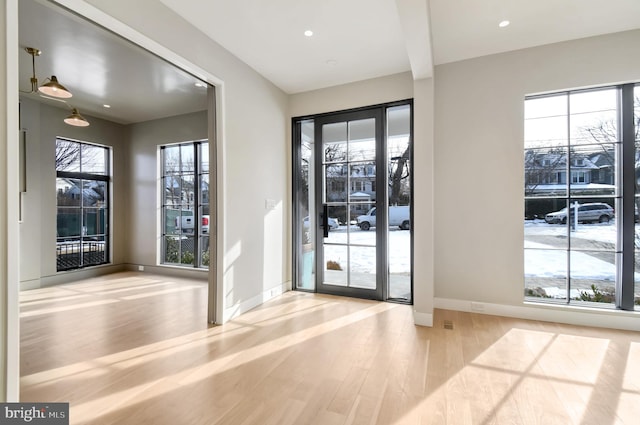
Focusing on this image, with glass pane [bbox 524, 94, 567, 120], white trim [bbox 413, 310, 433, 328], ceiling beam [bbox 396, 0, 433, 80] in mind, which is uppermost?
ceiling beam [bbox 396, 0, 433, 80]

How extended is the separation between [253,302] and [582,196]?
13.3ft

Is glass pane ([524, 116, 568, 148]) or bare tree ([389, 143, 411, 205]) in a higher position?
glass pane ([524, 116, 568, 148])

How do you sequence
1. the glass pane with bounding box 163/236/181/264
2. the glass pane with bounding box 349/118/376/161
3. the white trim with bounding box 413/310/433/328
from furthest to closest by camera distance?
1. the glass pane with bounding box 163/236/181/264
2. the glass pane with bounding box 349/118/376/161
3. the white trim with bounding box 413/310/433/328

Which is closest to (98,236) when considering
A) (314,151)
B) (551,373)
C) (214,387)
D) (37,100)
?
(37,100)

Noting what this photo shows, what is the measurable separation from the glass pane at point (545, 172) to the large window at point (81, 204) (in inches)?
287

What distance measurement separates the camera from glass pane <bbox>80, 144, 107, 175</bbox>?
545 centimetres

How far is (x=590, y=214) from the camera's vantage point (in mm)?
3131

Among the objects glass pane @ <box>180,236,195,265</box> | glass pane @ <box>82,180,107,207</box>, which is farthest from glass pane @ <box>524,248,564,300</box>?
glass pane @ <box>82,180,107,207</box>

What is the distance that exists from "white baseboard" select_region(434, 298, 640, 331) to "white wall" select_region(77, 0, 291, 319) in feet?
7.91

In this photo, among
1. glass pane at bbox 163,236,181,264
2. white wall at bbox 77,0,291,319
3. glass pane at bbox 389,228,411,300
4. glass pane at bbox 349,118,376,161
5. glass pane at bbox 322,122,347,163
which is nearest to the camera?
white wall at bbox 77,0,291,319

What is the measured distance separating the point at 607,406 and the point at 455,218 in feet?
6.83

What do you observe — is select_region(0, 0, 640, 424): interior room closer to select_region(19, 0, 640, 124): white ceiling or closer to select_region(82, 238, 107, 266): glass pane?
select_region(19, 0, 640, 124): white ceiling

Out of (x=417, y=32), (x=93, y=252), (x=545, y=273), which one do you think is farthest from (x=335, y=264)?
(x=93, y=252)

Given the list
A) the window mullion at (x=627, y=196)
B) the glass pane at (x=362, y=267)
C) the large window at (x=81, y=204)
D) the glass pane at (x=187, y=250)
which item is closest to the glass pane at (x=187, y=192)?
the glass pane at (x=187, y=250)
